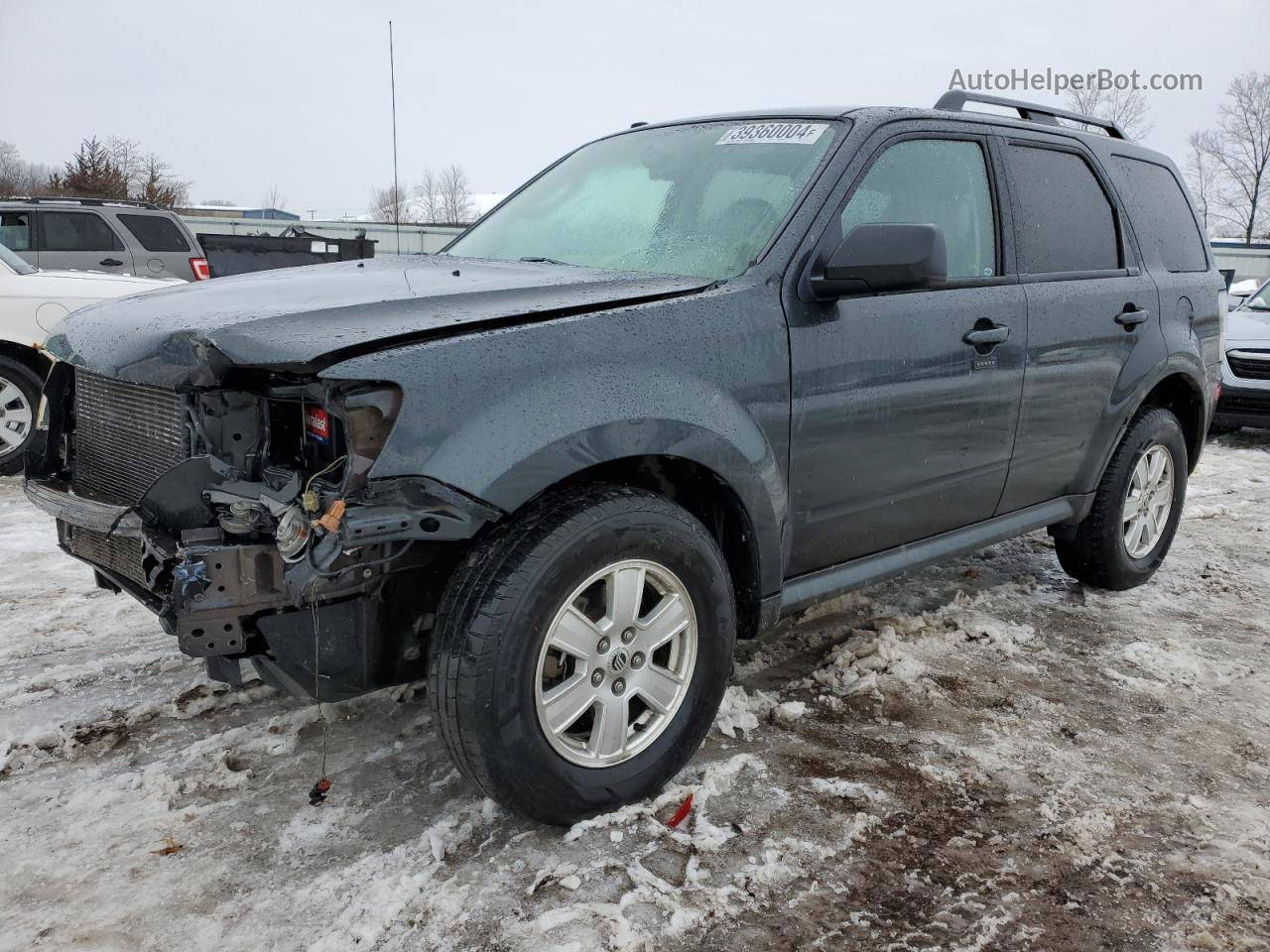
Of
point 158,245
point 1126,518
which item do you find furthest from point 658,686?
point 158,245

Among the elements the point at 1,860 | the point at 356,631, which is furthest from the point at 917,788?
the point at 1,860

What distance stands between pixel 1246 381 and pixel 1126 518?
18.6 feet

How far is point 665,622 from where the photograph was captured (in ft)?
8.61

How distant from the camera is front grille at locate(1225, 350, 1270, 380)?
29.4 ft

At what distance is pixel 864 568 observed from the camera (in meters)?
3.26

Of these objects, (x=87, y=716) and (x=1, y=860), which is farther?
(x=87, y=716)

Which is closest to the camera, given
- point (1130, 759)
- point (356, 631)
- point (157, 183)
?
point (356, 631)

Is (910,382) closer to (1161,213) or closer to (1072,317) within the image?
(1072,317)

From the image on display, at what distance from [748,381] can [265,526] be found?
1278 mm

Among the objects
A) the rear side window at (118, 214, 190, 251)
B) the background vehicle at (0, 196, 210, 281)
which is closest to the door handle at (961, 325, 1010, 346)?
the background vehicle at (0, 196, 210, 281)

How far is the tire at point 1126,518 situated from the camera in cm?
433

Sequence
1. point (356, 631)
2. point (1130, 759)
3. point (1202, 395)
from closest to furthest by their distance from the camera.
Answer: point (356, 631) < point (1130, 759) < point (1202, 395)

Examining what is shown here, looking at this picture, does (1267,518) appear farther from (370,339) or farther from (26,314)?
(26,314)

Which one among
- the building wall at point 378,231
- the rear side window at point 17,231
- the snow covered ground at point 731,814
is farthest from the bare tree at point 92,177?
the snow covered ground at point 731,814
